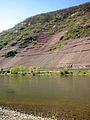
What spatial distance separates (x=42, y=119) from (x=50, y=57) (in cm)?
12867

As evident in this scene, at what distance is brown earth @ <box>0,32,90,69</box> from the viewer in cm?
13550

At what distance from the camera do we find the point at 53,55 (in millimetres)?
158125

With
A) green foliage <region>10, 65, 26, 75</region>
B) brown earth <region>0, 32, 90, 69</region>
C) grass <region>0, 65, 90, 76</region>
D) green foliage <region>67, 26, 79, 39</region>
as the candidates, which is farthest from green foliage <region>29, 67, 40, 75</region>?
green foliage <region>67, 26, 79, 39</region>

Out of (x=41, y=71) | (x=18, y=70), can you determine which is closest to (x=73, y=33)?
(x=18, y=70)

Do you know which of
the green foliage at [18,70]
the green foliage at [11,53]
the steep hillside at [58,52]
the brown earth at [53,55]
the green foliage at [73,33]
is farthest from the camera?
the green foliage at [11,53]

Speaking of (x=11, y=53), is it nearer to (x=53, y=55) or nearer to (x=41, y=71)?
(x=53, y=55)

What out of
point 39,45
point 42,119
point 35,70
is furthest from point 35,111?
point 39,45

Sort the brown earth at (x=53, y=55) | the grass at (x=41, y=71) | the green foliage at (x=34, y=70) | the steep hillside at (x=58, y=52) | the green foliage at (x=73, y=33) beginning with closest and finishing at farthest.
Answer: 1. the grass at (x=41, y=71)
2. the brown earth at (x=53, y=55)
3. the steep hillside at (x=58, y=52)
4. the green foliage at (x=34, y=70)
5. the green foliage at (x=73, y=33)

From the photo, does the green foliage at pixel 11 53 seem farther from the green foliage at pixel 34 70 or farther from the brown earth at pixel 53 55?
the green foliage at pixel 34 70

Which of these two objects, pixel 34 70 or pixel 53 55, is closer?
pixel 34 70

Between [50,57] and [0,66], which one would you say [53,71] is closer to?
[50,57]

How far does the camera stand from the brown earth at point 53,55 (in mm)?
135500

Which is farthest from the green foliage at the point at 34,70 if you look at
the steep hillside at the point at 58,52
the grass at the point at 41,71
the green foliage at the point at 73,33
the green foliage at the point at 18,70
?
the green foliage at the point at 73,33

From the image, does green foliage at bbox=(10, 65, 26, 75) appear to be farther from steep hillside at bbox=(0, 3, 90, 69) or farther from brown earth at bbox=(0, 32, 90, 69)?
steep hillside at bbox=(0, 3, 90, 69)
